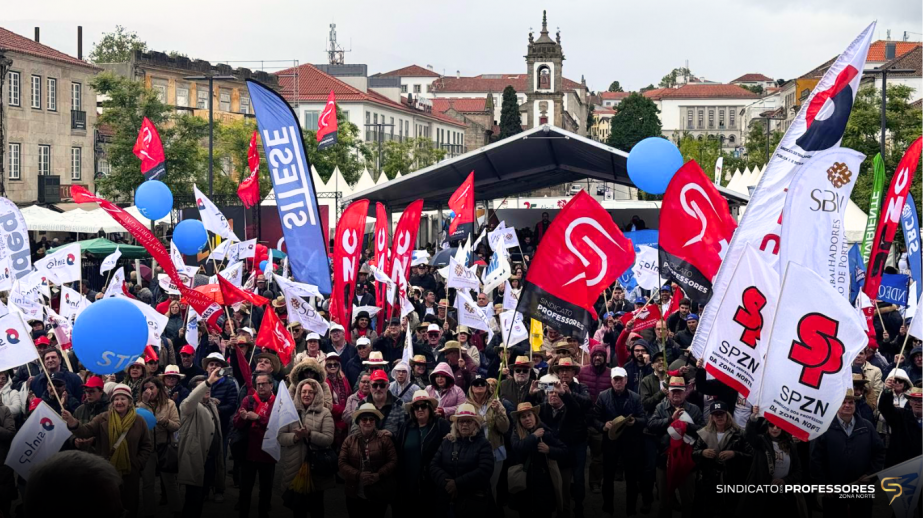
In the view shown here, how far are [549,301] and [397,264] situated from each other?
18.2 feet

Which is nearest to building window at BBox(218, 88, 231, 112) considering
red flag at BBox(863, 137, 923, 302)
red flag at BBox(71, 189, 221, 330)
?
red flag at BBox(71, 189, 221, 330)

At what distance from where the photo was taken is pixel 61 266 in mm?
16375

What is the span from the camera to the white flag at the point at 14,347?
10016 mm

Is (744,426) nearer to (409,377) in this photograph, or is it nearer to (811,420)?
(811,420)

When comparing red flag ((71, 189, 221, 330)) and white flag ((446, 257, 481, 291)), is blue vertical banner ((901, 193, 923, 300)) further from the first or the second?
red flag ((71, 189, 221, 330))

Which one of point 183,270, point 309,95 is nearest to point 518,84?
point 309,95

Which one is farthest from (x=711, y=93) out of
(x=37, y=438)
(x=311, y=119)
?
(x=37, y=438)

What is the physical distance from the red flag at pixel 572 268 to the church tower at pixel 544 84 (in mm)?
127521

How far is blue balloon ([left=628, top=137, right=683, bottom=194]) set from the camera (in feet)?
62.2

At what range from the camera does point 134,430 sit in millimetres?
9781

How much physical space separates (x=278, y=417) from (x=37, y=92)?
4185 centimetres

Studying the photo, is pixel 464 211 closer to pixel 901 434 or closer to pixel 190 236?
pixel 190 236

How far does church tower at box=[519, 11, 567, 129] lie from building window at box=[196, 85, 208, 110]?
7246cm

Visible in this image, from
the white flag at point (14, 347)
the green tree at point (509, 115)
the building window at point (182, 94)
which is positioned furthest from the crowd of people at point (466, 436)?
the green tree at point (509, 115)
